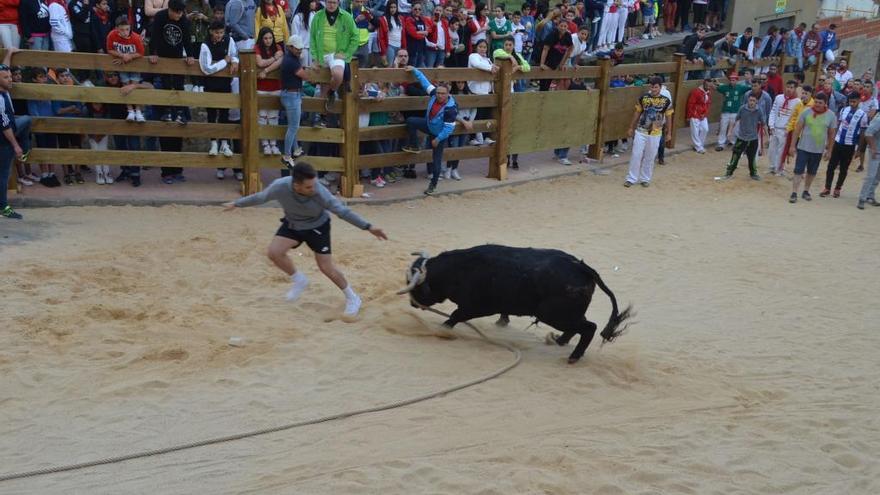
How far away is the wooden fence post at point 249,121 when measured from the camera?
11633 millimetres

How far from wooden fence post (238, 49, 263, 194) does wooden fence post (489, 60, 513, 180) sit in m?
4.21

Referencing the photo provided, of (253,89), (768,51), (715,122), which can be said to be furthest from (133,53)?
(768,51)

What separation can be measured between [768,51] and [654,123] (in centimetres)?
957

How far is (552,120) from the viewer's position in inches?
617

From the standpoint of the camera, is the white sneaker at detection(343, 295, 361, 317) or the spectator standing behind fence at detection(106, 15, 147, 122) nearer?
the white sneaker at detection(343, 295, 361, 317)

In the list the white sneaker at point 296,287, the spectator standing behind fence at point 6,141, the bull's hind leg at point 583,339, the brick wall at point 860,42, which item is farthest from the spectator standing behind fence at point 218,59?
the brick wall at point 860,42

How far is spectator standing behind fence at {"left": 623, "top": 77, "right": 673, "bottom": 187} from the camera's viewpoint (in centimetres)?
1534

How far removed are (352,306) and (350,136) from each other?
4.99 meters

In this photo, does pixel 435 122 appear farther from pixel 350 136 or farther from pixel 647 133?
pixel 647 133

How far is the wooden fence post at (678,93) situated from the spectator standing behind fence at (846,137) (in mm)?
3625

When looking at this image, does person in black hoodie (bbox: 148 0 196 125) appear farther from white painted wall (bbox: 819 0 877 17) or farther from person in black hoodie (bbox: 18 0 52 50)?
white painted wall (bbox: 819 0 877 17)

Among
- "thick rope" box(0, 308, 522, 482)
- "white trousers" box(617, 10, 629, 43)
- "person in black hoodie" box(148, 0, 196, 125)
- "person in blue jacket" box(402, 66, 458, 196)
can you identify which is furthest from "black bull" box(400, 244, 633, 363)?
"white trousers" box(617, 10, 629, 43)

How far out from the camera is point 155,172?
511 inches

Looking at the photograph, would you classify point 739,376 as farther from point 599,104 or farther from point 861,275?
point 599,104
